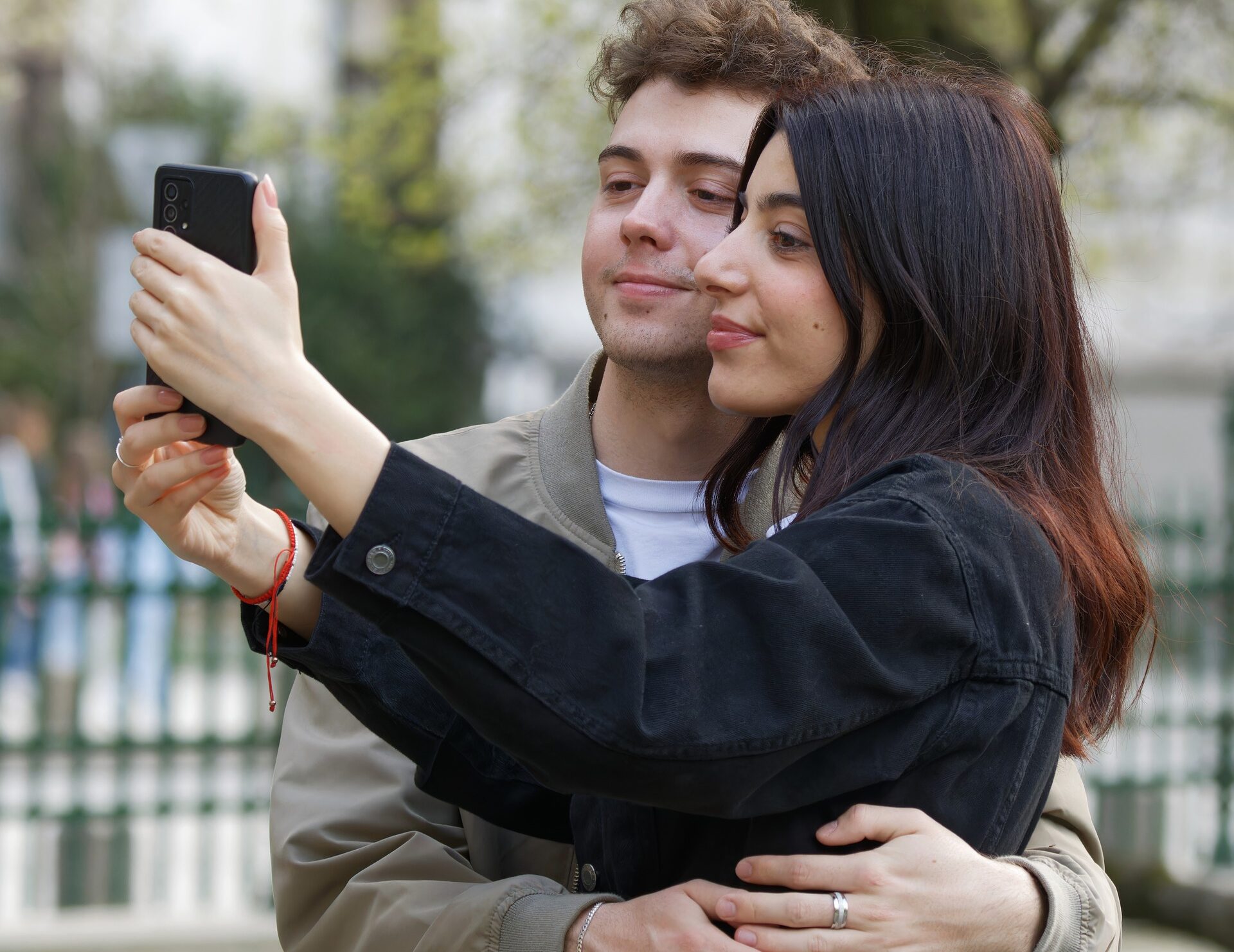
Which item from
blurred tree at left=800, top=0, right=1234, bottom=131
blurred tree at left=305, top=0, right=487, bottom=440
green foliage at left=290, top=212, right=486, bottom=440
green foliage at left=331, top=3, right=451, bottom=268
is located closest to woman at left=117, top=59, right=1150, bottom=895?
Result: blurred tree at left=800, top=0, right=1234, bottom=131

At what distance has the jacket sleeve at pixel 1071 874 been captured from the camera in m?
1.81

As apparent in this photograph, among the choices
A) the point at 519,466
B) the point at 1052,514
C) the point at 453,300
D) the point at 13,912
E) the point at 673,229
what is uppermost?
the point at 673,229

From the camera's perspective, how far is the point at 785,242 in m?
1.84

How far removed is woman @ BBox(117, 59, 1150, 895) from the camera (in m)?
1.35

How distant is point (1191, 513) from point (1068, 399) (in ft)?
18.0

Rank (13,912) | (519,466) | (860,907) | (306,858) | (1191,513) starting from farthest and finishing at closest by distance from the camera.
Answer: (1191,513) → (13,912) → (519,466) → (306,858) → (860,907)

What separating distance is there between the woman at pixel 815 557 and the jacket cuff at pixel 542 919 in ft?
0.20

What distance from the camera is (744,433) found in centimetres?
231

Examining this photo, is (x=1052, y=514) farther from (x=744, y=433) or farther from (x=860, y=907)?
(x=744, y=433)

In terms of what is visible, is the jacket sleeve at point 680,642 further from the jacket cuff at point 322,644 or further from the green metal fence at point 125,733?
the green metal fence at point 125,733

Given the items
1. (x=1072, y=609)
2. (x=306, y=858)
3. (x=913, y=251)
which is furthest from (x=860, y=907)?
(x=306, y=858)

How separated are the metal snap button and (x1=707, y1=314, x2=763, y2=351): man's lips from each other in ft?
2.23

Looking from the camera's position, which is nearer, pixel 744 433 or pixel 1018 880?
pixel 1018 880

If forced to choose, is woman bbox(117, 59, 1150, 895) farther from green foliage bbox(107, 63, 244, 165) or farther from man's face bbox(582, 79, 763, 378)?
green foliage bbox(107, 63, 244, 165)
